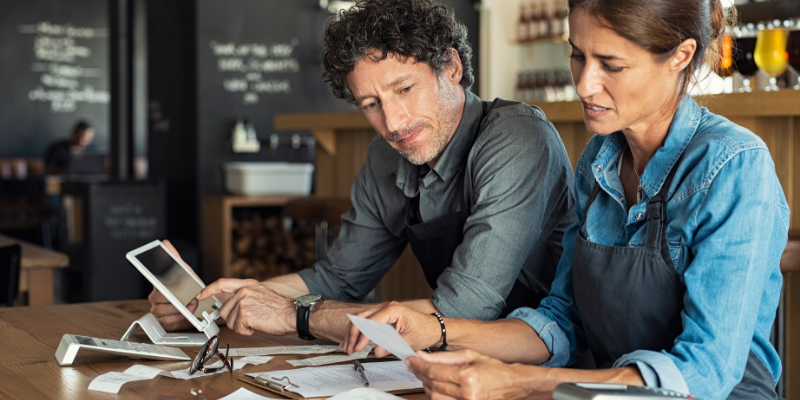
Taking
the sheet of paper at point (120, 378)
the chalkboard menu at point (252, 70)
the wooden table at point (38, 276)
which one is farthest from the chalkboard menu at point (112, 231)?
the sheet of paper at point (120, 378)

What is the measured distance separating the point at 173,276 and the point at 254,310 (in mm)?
185

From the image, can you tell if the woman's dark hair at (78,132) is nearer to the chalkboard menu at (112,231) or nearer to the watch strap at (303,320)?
the chalkboard menu at (112,231)

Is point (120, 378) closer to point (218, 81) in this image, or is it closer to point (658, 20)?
point (658, 20)

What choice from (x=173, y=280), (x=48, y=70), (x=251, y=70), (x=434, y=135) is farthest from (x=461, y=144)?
(x=48, y=70)

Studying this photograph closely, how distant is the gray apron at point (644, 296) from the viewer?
125 centimetres

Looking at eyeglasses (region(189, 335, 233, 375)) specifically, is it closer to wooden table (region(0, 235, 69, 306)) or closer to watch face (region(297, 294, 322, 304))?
watch face (region(297, 294, 322, 304))

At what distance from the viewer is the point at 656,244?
126cm

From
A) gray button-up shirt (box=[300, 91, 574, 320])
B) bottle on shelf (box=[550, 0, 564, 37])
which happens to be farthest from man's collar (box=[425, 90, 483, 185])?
bottle on shelf (box=[550, 0, 564, 37])

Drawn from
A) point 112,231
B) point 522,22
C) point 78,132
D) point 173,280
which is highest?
point 522,22

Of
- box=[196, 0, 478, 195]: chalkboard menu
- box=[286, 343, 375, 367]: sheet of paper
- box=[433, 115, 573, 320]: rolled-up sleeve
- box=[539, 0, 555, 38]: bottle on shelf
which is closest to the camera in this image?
box=[286, 343, 375, 367]: sheet of paper

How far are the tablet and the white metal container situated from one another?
130 inches

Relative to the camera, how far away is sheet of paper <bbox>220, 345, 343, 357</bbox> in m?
1.57

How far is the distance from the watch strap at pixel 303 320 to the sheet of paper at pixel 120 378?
1.08ft

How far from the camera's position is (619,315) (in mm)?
1316
